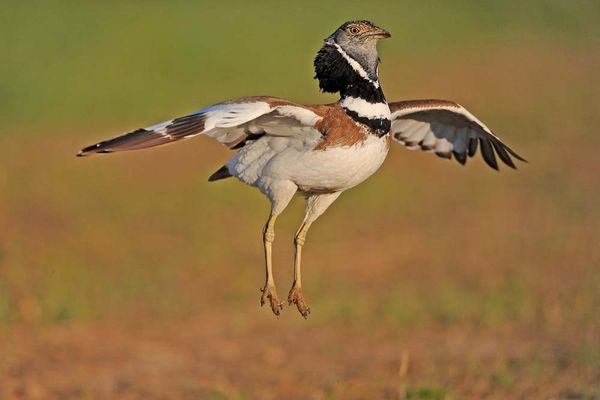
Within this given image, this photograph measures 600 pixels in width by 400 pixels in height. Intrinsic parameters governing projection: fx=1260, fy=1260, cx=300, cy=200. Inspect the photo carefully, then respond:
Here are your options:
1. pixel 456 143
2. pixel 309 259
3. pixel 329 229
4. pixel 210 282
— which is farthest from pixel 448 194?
pixel 456 143

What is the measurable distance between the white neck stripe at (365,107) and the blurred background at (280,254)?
5.91 feet

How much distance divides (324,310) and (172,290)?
5.67ft

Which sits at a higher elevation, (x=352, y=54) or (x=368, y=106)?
(x=352, y=54)

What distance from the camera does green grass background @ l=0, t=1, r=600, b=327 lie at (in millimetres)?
12406

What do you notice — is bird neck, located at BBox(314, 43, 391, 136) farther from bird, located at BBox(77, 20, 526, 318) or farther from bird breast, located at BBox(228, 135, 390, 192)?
bird breast, located at BBox(228, 135, 390, 192)

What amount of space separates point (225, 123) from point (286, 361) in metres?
4.56

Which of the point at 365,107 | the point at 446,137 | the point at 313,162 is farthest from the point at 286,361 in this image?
the point at 365,107

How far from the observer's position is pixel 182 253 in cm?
1409

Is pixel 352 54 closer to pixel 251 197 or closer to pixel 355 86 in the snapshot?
pixel 355 86

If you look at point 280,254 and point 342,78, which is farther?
point 280,254

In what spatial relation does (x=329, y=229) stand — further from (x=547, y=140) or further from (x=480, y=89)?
(x=480, y=89)

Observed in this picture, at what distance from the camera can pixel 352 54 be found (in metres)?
6.77

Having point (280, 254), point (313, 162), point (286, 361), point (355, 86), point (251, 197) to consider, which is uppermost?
point (355, 86)

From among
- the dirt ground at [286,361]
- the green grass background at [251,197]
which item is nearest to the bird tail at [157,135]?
the dirt ground at [286,361]
